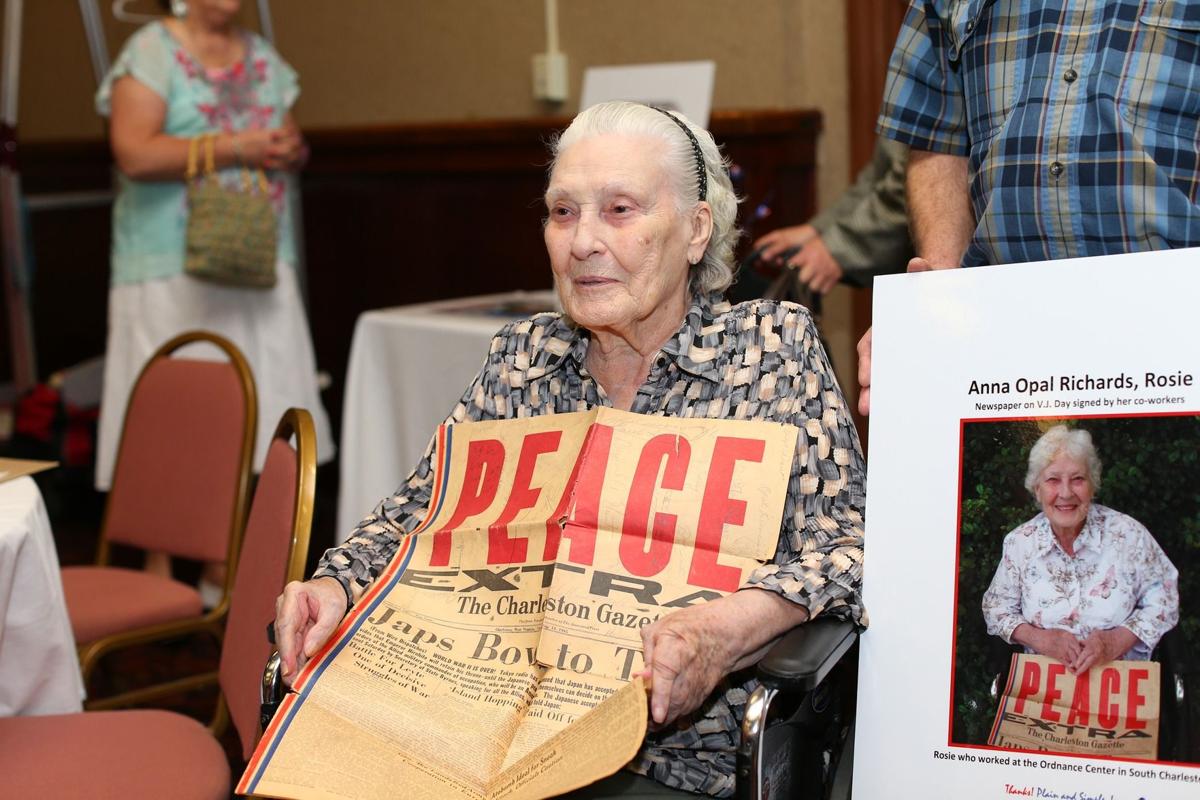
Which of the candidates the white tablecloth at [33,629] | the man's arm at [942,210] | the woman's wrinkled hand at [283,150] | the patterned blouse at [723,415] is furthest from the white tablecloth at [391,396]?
the man's arm at [942,210]

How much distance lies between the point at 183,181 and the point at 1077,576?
2969 mm

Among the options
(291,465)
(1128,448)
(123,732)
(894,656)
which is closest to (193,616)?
(123,732)

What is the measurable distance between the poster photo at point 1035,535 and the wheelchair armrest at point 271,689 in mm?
700

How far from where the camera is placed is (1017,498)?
53.0 inches

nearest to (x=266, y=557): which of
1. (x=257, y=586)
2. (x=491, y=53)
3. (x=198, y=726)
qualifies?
(x=257, y=586)

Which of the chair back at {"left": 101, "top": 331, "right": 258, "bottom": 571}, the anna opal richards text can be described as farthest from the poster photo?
the chair back at {"left": 101, "top": 331, "right": 258, "bottom": 571}

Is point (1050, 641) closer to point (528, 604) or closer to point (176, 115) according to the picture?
point (528, 604)

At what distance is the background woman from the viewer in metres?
Result: 3.52

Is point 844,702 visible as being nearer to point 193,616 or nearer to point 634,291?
point 634,291

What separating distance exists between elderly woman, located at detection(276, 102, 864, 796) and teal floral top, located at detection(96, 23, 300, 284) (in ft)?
6.79

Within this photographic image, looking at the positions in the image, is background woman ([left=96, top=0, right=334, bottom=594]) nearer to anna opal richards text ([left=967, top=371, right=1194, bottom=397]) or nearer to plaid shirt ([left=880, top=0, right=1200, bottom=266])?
plaid shirt ([left=880, top=0, right=1200, bottom=266])

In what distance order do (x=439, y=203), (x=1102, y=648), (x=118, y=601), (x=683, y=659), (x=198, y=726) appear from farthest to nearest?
(x=439, y=203)
(x=118, y=601)
(x=198, y=726)
(x=683, y=659)
(x=1102, y=648)

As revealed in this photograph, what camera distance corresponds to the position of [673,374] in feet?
5.83

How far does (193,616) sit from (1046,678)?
1952mm
